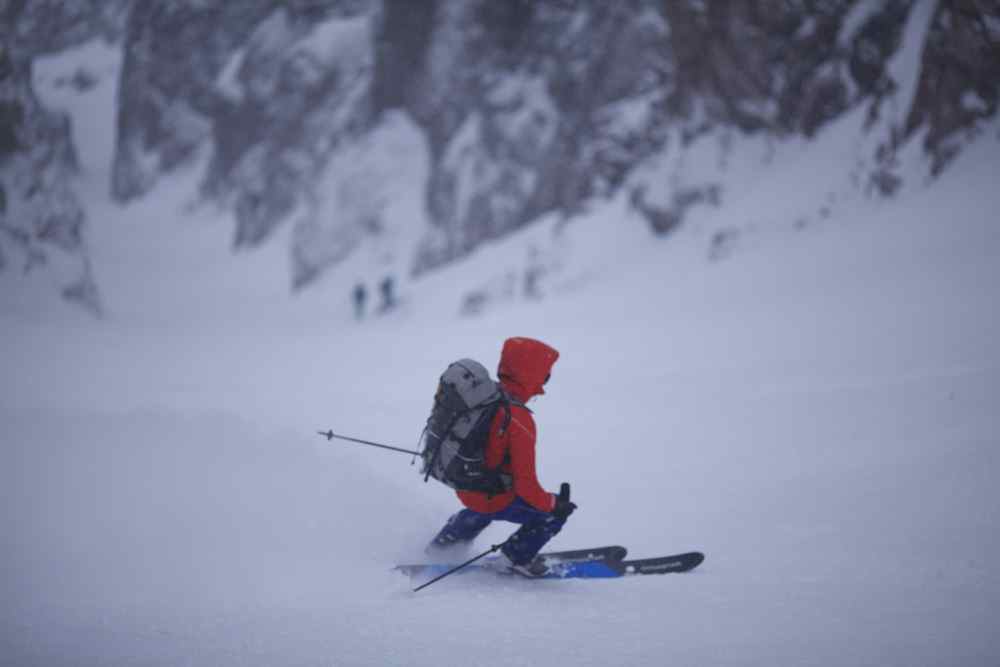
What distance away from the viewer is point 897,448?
525cm

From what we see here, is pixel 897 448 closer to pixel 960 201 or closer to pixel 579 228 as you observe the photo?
pixel 960 201

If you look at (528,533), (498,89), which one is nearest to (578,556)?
(528,533)

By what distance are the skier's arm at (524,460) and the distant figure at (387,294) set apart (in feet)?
58.0

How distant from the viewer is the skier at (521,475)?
3.54 metres

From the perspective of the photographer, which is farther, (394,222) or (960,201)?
(394,222)

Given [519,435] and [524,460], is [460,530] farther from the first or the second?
[519,435]

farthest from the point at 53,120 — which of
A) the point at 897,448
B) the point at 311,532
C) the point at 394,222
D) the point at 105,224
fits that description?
the point at 105,224

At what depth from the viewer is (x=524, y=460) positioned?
3.54m

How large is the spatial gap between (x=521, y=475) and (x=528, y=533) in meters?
0.49

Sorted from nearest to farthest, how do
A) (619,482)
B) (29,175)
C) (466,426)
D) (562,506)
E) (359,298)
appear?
(466,426), (562,506), (619,482), (29,175), (359,298)

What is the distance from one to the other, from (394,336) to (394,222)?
15034 mm

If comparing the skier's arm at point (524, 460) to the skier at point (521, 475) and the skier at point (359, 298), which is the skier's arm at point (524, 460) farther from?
the skier at point (359, 298)

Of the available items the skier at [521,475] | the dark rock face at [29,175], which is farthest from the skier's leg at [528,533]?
the dark rock face at [29,175]

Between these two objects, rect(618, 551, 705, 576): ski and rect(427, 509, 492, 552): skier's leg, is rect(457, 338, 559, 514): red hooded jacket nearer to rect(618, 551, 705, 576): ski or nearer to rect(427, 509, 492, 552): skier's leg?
rect(427, 509, 492, 552): skier's leg
